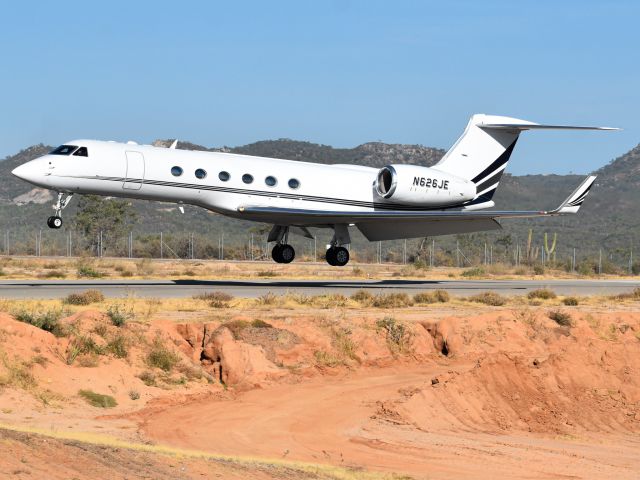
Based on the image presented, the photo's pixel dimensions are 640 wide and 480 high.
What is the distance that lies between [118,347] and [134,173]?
45.3ft

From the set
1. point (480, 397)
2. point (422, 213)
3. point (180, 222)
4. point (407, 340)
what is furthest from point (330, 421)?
point (180, 222)

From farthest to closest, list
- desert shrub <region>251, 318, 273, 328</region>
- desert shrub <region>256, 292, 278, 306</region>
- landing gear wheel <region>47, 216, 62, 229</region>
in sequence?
1. landing gear wheel <region>47, 216, 62, 229</region>
2. desert shrub <region>256, 292, 278, 306</region>
3. desert shrub <region>251, 318, 273, 328</region>

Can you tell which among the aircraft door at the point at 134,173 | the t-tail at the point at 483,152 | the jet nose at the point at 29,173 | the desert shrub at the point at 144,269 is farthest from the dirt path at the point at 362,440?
the desert shrub at the point at 144,269

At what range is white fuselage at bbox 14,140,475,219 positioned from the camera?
3122cm

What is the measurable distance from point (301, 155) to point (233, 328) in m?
134

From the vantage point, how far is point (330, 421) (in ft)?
54.3

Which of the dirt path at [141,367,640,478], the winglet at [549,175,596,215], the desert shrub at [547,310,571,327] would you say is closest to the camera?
the dirt path at [141,367,640,478]

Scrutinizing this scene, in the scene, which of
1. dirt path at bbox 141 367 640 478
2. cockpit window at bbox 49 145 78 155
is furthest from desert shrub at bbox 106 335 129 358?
cockpit window at bbox 49 145 78 155

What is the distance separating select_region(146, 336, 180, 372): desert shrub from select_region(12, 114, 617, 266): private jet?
1181 cm

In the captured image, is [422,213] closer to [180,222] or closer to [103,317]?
[103,317]

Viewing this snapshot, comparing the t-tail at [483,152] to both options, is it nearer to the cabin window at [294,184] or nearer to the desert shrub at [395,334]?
the cabin window at [294,184]

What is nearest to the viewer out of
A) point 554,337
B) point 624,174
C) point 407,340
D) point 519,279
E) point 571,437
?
point 571,437

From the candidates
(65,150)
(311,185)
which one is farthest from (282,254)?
(65,150)

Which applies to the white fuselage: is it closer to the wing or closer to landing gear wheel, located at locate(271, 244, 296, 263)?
the wing
